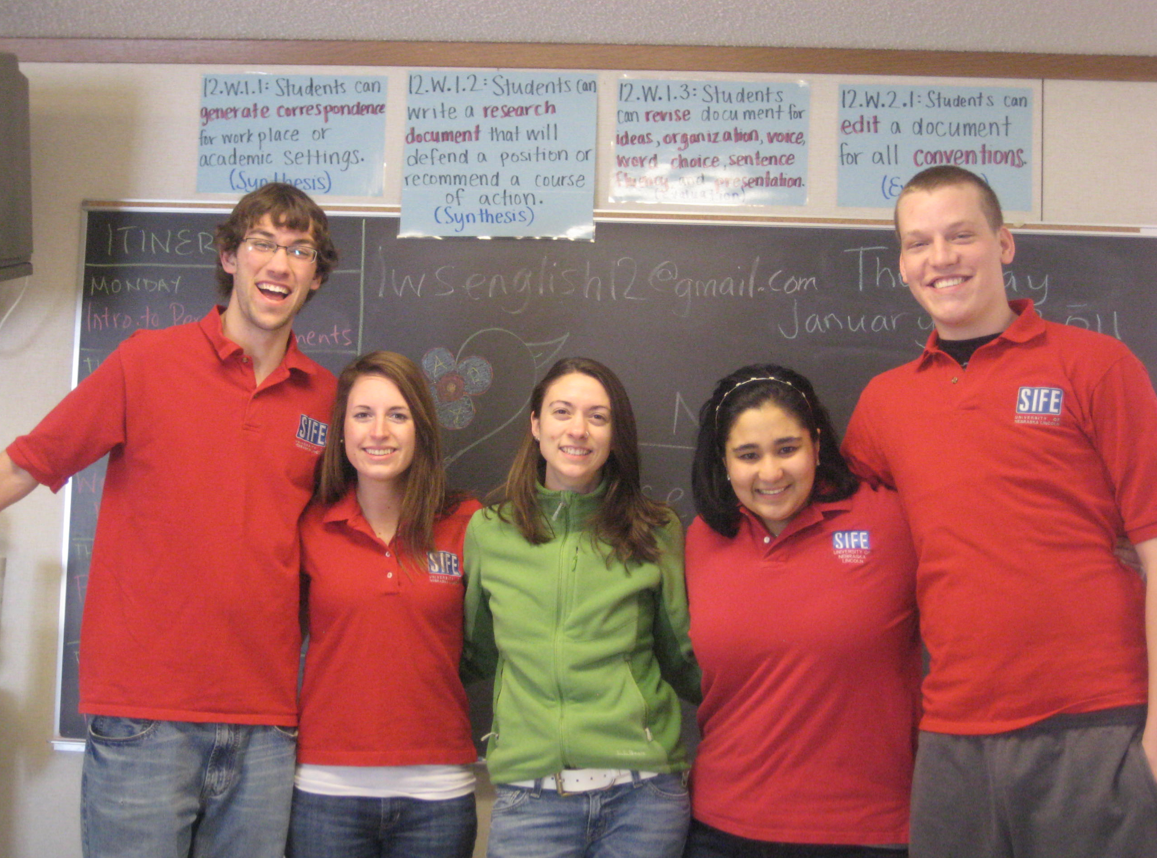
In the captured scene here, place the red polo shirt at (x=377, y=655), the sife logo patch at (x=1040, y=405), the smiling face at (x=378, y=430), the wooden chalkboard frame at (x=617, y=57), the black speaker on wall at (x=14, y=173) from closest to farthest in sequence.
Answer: the sife logo patch at (x=1040, y=405), the red polo shirt at (x=377, y=655), the smiling face at (x=378, y=430), the black speaker on wall at (x=14, y=173), the wooden chalkboard frame at (x=617, y=57)

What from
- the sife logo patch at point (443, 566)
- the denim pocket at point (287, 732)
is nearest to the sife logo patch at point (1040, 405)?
the sife logo patch at point (443, 566)

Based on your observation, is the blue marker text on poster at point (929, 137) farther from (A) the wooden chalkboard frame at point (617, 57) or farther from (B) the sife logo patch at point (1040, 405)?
(B) the sife logo patch at point (1040, 405)

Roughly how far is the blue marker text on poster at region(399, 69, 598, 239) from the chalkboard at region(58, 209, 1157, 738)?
2.5 inches

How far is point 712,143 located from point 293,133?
1267 millimetres

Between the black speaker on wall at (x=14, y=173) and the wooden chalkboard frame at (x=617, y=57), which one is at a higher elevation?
the wooden chalkboard frame at (x=617, y=57)

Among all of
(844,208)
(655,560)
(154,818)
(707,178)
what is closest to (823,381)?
(844,208)

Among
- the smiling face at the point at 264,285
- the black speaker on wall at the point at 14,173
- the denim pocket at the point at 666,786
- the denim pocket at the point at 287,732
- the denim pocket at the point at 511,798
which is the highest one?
the black speaker on wall at the point at 14,173

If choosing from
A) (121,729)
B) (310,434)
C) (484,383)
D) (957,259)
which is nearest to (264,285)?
(310,434)

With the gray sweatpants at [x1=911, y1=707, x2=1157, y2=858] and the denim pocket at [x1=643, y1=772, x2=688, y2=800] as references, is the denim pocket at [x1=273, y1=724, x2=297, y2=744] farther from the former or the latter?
the gray sweatpants at [x1=911, y1=707, x2=1157, y2=858]

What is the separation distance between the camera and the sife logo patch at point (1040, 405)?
163cm

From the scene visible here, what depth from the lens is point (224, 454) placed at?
74.4 inches

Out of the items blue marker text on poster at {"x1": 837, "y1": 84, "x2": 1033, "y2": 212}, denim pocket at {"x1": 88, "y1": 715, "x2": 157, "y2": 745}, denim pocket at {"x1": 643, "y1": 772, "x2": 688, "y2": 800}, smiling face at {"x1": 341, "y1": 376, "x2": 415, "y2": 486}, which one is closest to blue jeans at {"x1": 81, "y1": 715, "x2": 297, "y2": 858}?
denim pocket at {"x1": 88, "y1": 715, "x2": 157, "y2": 745}

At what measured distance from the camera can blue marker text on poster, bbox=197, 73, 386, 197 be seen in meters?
2.63

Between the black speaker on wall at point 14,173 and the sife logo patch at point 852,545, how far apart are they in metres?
2.33
